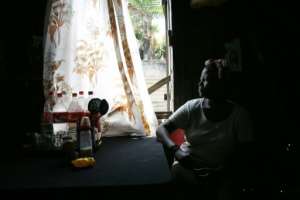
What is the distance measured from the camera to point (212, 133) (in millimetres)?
1775

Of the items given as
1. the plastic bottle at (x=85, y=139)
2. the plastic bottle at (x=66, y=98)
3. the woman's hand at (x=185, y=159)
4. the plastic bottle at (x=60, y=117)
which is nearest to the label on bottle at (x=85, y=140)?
the plastic bottle at (x=85, y=139)

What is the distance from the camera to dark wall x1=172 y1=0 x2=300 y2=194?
1.74 meters

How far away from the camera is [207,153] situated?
1773mm

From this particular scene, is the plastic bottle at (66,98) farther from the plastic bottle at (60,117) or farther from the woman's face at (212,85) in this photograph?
the woman's face at (212,85)

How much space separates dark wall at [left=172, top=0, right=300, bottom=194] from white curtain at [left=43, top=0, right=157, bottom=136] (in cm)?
31

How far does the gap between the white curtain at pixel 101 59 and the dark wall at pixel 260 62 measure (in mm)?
307

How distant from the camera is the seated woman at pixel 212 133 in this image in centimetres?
171

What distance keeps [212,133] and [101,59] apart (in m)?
0.95

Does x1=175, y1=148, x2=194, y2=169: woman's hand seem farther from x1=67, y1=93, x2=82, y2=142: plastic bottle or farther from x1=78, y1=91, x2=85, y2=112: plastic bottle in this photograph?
x1=78, y1=91, x2=85, y2=112: plastic bottle

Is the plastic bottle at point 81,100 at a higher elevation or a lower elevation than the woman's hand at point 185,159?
higher

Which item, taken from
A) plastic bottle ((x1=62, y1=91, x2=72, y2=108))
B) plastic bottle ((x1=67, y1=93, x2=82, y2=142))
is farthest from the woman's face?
plastic bottle ((x1=62, y1=91, x2=72, y2=108))

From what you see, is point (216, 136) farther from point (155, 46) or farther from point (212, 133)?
point (155, 46)

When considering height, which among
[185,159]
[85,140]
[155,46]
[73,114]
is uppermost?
[155,46]

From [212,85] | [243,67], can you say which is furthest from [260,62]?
[212,85]
